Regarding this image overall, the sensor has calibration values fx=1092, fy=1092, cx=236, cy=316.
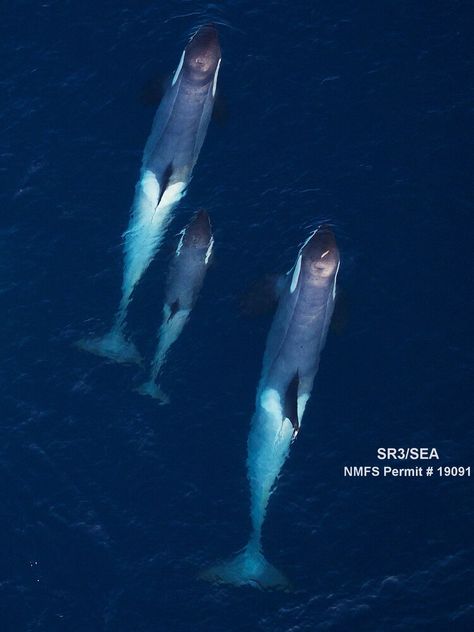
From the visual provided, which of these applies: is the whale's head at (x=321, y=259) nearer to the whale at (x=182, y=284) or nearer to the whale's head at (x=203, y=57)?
the whale at (x=182, y=284)

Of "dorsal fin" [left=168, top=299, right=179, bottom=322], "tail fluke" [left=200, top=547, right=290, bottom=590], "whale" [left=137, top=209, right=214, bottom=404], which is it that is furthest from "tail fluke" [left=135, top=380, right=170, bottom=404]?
"tail fluke" [left=200, top=547, right=290, bottom=590]

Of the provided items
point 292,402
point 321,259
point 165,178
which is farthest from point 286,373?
point 165,178

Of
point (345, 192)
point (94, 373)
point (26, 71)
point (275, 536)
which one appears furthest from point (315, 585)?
point (26, 71)

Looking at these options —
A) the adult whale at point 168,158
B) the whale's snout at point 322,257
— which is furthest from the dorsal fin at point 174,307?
the whale's snout at point 322,257

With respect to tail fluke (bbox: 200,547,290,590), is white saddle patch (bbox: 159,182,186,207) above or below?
above

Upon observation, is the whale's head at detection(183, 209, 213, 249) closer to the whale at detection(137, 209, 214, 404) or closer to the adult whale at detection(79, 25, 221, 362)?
the whale at detection(137, 209, 214, 404)

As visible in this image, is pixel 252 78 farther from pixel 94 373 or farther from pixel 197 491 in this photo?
pixel 197 491

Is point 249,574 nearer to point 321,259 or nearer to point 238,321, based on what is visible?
point 238,321
